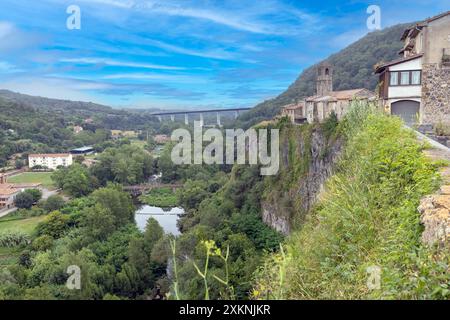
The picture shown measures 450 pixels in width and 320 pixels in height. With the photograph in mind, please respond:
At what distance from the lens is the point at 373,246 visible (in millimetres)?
3312

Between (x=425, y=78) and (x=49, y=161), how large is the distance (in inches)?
2105

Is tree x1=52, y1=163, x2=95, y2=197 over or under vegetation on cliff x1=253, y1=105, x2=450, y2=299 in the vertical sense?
under

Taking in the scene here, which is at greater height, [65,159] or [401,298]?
[401,298]

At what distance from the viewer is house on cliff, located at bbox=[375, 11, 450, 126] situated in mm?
11812

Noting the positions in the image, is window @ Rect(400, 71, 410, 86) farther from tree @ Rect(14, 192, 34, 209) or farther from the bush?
tree @ Rect(14, 192, 34, 209)

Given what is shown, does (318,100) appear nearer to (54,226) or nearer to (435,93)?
(435,93)

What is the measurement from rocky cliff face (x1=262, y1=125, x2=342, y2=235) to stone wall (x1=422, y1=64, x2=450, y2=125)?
10.7 feet

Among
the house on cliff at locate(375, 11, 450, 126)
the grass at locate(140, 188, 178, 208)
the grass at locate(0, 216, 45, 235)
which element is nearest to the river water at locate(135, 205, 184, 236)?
the grass at locate(140, 188, 178, 208)

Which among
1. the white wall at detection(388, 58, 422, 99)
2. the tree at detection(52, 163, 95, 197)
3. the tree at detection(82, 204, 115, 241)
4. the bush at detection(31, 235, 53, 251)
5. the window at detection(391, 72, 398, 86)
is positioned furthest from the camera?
the tree at detection(52, 163, 95, 197)

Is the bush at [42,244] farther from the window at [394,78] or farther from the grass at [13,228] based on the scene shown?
the window at [394,78]
